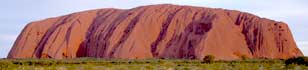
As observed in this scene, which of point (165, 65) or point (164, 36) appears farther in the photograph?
point (164, 36)

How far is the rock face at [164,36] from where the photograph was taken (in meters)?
88.9

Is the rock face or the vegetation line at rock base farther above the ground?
the rock face

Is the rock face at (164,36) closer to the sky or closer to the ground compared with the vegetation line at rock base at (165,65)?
closer to the sky

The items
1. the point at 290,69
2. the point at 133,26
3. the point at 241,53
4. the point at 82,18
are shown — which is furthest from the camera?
the point at 82,18

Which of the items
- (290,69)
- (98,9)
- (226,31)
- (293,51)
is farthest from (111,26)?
(290,69)

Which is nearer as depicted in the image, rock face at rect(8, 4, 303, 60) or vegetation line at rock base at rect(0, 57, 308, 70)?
vegetation line at rock base at rect(0, 57, 308, 70)

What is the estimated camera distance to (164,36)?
9275 centimetres

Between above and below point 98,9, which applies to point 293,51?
below

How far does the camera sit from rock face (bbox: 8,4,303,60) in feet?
292

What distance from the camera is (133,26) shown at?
308 feet

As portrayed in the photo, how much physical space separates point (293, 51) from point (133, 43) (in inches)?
948

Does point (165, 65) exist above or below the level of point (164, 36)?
below

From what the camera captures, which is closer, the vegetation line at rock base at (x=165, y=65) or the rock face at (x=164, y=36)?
the vegetation line at rock base at (x=165, y=65)

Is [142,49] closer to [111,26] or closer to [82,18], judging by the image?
[111,26]
